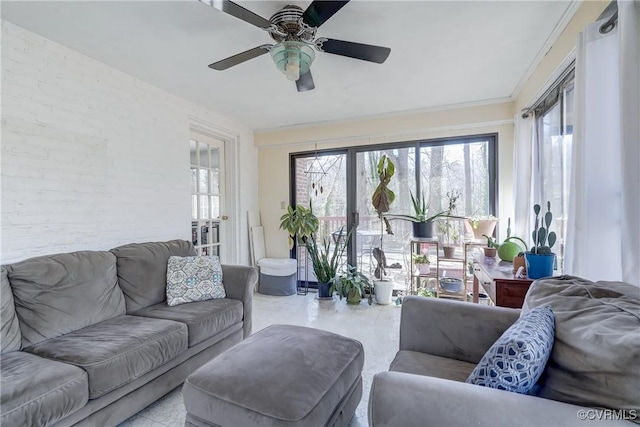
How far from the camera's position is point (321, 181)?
170 inches

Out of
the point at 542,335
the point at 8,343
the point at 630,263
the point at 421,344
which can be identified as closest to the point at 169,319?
the point at 8,343

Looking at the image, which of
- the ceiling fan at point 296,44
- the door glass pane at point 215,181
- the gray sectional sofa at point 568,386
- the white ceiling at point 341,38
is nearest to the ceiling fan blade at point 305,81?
the ceiling fan at point 296,44

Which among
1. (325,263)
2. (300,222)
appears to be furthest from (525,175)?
(300,222)

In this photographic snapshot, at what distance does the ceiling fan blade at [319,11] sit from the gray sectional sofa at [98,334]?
199 cm

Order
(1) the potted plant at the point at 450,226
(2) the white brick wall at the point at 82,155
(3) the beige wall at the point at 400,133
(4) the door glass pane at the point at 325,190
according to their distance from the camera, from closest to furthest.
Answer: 1. (2) the white brick wall at the point at 82,155
2. (3) the beige wall at the point at 400,133
3. (1) the potted plant at the point at 450,226
4. (4) the door glass pane at the point at 325,190

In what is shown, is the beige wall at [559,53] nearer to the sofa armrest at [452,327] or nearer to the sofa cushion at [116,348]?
the sofa armrest at [452,327]

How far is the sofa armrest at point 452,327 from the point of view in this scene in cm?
140

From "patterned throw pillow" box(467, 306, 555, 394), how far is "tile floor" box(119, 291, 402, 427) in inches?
38.1

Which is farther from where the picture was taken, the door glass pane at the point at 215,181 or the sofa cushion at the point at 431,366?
the door glass pane at the point at 215,181

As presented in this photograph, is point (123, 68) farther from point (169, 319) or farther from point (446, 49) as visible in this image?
point (446, 49)

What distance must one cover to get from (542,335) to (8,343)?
97.3 inches

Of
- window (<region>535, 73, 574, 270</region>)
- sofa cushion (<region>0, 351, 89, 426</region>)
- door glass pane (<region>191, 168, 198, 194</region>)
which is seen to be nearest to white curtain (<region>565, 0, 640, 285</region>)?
window (<region>535, 73, 574, 270</region>)

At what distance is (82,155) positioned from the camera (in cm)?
227

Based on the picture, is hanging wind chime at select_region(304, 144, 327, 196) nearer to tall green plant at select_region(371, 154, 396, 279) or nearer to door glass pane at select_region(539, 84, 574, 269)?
tall green plant at select_region(371, 154, 396, 279)
